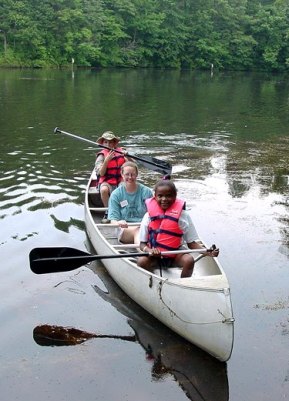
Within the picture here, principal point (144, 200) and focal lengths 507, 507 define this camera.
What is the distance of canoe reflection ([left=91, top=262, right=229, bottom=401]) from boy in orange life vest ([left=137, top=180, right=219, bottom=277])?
0.59m

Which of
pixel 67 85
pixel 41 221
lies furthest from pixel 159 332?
pixel 67 85

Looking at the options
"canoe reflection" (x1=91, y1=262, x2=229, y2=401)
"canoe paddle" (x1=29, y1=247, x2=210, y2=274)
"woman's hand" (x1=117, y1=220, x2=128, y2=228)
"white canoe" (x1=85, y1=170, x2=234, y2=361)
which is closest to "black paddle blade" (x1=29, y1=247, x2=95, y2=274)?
"canoe paddle" (x1=29, y1=247, x2=210, y2=274)

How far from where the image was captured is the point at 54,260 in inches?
204

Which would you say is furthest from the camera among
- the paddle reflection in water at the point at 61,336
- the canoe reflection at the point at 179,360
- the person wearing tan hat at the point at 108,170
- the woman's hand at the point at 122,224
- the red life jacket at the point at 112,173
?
the red life jacket at the point at 112,173

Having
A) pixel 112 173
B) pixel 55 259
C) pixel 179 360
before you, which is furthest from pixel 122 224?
pixel 112 173

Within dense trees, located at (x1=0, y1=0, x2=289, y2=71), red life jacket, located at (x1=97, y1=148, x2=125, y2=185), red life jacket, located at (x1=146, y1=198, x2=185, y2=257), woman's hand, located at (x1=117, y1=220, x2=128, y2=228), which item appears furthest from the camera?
dense trees, located at (x1=0, y1=0, x2=289, y2=71)

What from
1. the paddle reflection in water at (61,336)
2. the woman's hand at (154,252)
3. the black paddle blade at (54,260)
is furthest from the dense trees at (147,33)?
the woman's hand at (154,252)

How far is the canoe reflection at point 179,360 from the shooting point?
432 centimetres

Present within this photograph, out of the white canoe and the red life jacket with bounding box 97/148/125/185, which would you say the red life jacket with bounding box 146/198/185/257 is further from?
the red life jacket with bounding box 97/148/125/185

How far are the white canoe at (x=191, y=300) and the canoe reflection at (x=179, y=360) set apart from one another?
90 mm

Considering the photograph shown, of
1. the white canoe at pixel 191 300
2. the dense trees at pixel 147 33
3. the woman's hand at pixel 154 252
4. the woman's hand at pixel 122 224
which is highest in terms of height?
the dense trees at pixel 147 33

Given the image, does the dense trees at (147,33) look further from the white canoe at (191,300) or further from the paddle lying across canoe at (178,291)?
the white canoe at (191,300)

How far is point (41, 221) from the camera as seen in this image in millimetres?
8078

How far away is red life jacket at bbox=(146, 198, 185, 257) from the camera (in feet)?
16.7
